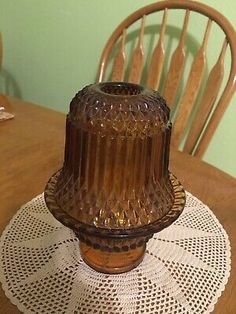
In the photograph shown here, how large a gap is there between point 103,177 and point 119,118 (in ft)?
0.28

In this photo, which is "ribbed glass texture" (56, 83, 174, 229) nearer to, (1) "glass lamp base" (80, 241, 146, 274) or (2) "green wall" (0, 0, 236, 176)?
(1) "glass lamp base" (80, 241, 146, 274)

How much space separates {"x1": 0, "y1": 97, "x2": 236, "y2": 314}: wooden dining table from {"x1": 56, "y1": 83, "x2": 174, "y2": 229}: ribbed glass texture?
19cm

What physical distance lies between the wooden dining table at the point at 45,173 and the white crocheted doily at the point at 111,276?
0.07ft

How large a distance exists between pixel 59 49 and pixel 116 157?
4.38 feet

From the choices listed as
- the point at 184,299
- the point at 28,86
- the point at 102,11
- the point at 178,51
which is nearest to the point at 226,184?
the point at 184,299

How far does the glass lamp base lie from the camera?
71 centimetres

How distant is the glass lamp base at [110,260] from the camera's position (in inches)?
27.9

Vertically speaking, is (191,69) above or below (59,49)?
above

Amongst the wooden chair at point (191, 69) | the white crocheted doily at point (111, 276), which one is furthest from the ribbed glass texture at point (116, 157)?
the wooden chair at point (191, 69)

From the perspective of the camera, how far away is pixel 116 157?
62 cm

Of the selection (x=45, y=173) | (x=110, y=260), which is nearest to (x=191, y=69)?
(x=45, y=173)

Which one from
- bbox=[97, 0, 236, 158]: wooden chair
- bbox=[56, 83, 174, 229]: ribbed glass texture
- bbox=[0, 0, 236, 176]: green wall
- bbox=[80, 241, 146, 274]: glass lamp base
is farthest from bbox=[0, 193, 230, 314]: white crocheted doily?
bbox=[0, 0, 236, 176]: green wall

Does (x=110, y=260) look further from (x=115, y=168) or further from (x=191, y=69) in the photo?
(x=191, y=69)

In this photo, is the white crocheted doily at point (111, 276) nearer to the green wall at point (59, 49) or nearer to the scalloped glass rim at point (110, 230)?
the scalloped glass rim at point (110, 230)
